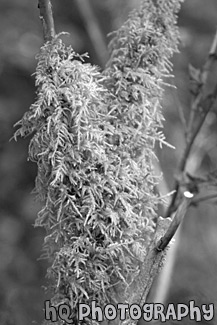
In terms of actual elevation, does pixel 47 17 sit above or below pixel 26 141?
above

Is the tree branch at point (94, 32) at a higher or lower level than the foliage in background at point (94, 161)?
higher

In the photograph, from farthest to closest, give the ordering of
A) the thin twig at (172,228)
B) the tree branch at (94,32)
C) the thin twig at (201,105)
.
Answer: the tree branch at (94,32), the thin twig at (201,105), the thin twig at (172,228)

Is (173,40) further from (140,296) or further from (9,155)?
(9,155)

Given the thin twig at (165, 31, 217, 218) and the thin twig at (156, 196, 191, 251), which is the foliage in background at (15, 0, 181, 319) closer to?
the thin twig at (156, 196, 191, 251)

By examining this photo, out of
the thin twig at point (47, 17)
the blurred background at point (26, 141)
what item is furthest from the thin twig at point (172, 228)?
the blurred background at point (26, 141)

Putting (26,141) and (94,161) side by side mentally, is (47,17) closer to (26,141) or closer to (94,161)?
(94,161)

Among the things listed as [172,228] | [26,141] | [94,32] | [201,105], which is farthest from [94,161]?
[26,141]

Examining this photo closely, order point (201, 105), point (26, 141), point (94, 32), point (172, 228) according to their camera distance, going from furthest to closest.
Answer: point (26, 141) < point (94, 32) < point (201, 105) < point (172, 228)

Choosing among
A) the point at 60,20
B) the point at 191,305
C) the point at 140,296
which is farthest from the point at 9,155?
the point at 140,296

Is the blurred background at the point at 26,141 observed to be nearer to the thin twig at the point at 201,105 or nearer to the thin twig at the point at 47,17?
the thin twig at the point at 201,105
